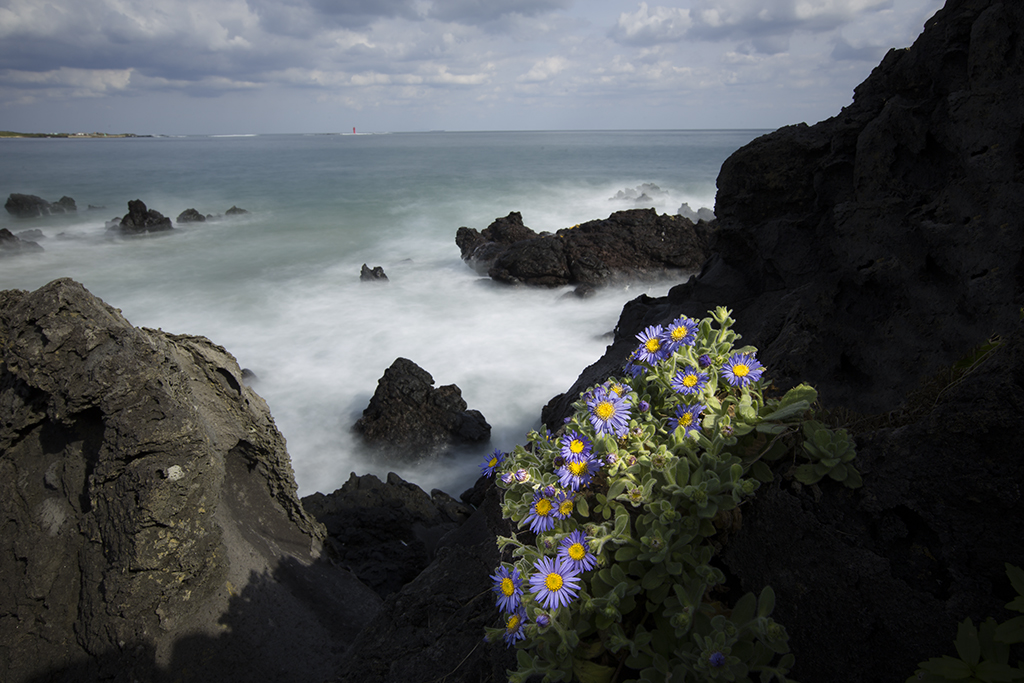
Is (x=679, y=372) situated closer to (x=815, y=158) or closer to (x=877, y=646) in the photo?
(x=877, y=646)

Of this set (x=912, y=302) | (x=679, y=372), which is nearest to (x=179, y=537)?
(x=679, y=372)

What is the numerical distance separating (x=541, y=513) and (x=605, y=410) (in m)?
Result: 0.34

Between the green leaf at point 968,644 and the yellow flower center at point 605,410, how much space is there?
867 mm

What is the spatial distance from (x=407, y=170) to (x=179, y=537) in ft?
197

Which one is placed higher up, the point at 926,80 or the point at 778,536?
the point at 926,80

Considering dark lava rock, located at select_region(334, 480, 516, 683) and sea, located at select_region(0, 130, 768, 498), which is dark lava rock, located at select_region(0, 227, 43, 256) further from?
dark lava rock, located at select_region(334, 480, 516, 683)

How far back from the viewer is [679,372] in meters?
1.76

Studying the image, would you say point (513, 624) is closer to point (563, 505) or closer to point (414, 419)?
point (563, 505)

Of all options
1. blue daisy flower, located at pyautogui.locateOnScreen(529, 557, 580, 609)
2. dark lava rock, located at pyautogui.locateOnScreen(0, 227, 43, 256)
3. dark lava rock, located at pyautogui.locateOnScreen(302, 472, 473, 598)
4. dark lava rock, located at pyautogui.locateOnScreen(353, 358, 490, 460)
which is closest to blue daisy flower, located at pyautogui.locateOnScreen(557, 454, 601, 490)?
blue daisy flower, located at pyautogui.locateOnScreen(529, 557, 580, 609)

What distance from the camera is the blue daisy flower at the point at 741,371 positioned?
1.70m

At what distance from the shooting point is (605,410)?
1.65 m

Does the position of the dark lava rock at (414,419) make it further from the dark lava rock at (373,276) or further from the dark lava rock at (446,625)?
the dark lava rock at (373,276)

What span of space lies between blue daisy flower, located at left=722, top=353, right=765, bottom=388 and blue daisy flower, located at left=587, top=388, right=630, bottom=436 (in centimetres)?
32

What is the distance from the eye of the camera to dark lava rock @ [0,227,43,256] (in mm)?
20469
